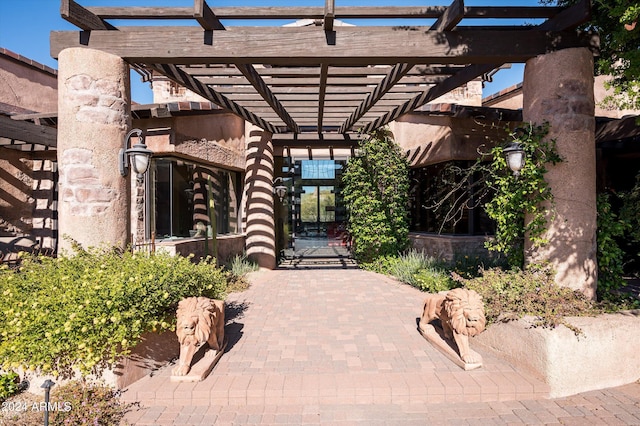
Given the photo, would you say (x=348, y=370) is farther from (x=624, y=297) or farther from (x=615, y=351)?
(x=624, y=297)

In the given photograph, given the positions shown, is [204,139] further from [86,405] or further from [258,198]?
[86,405]

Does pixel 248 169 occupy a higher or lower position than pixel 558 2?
lower

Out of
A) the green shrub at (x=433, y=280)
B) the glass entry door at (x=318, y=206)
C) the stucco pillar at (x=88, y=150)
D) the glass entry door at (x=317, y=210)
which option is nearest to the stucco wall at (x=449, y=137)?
the green shrub at (x=433, y=280)

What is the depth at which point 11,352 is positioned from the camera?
8.54ft

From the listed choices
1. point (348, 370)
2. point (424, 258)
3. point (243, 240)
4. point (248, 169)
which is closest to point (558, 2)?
point (424, 258)

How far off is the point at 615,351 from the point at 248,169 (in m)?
7.67

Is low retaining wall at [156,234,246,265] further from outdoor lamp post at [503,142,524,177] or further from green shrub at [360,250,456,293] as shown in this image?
outdoor lamp post at [503,142,524,177]

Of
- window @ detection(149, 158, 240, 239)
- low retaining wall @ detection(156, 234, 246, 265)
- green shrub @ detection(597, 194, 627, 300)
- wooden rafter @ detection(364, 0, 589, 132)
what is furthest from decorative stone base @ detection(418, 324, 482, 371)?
window @ detection(149, 158, 240, 239)

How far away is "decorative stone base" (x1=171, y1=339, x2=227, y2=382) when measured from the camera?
2.91 meters

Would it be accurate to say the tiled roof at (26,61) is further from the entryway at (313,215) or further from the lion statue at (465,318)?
the lion statue at (465,318)

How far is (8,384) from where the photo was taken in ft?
8.84

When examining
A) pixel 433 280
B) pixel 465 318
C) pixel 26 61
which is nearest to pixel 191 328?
pixel 465 318

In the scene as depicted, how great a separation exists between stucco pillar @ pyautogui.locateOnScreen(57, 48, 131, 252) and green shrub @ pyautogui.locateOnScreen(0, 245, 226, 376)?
0.56 m

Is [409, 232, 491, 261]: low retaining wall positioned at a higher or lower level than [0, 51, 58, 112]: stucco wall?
lower
